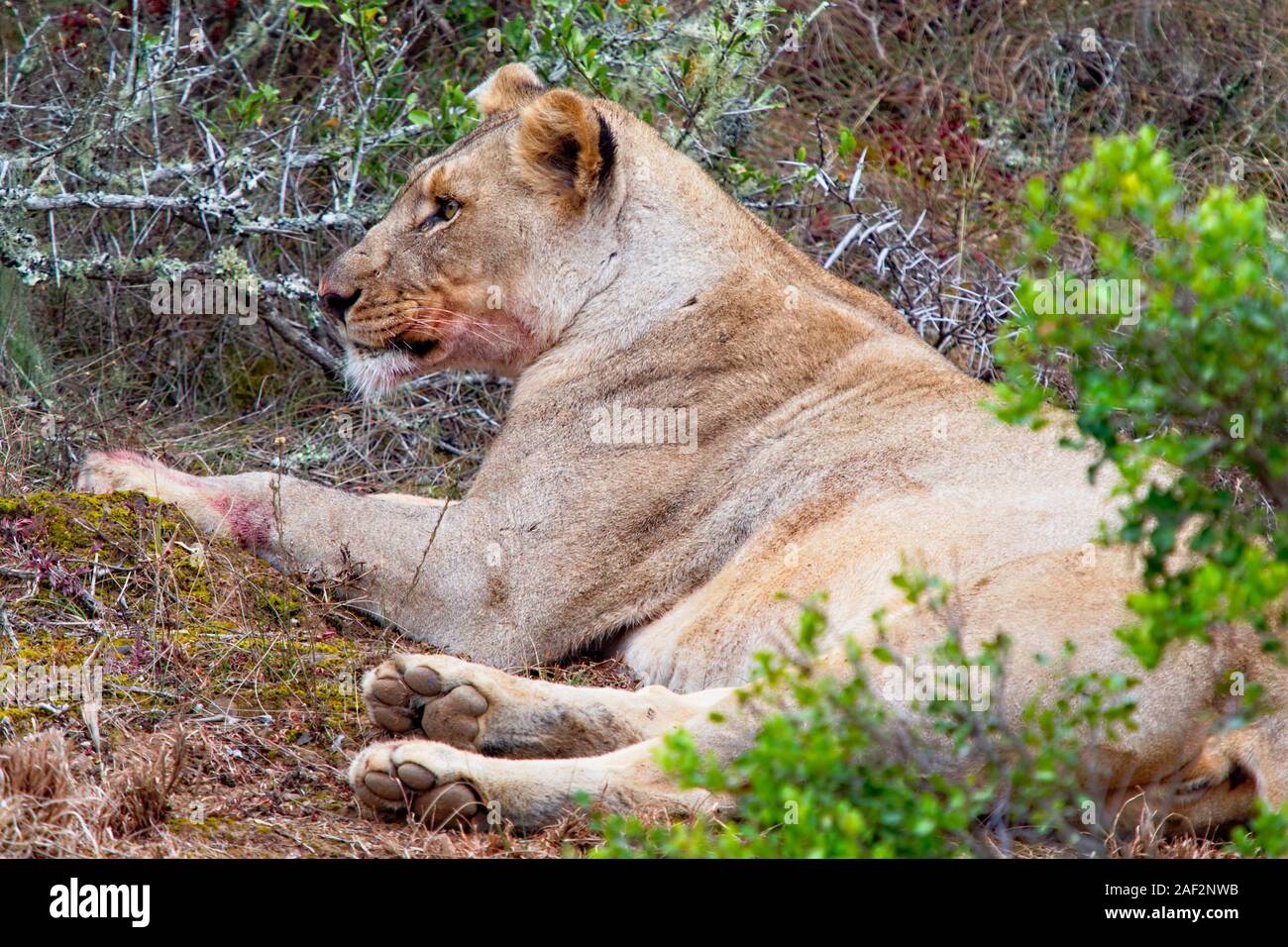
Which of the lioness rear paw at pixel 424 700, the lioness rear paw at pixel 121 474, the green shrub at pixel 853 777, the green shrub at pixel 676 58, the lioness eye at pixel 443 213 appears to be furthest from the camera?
the green shrub at pixel 676 58

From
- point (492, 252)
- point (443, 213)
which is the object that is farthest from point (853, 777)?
point (443, 213)

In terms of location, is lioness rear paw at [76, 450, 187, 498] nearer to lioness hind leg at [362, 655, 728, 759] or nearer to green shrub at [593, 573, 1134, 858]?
lioness hind leg at [362, 655, 728, 759]

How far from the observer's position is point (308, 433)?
644 cm

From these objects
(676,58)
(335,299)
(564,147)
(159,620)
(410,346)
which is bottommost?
(159,620)

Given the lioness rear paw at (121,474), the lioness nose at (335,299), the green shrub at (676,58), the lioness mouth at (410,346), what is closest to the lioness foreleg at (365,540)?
the lioness rear paw at (121,474)

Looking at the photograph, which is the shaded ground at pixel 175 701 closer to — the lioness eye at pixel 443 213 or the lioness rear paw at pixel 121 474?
the lioness rear paw at pixel 121 474

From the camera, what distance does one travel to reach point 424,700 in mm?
3762

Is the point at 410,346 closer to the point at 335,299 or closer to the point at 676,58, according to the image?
the point at 335,299

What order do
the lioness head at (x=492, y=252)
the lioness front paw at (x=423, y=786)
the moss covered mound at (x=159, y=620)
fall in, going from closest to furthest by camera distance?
the lioness front paw at (x=423, y=786) → the moss covered mound at (x=159, y=620) → the lioness head at (x=492, y=252)

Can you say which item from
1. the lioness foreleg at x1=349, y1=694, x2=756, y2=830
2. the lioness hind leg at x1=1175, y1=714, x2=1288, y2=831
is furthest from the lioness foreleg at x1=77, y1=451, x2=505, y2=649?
the lioness hind leg at x1=1175, y1=714, x2=1288, y2=831

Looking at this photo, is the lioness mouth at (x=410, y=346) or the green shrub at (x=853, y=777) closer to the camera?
the green shrub at (x=853, y=777)

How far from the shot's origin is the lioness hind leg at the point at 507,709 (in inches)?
147

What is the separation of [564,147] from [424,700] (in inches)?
80.2
